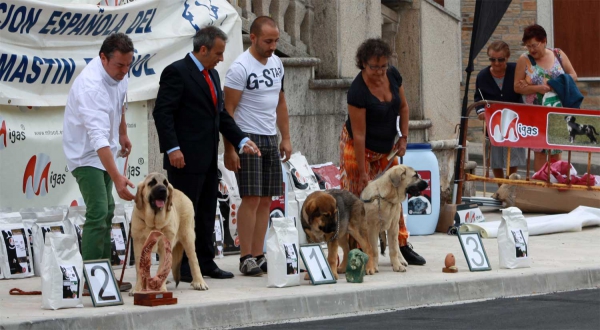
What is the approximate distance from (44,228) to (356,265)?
2495 millimetres

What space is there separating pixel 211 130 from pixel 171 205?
96cm

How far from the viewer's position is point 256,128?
9617 millimetres

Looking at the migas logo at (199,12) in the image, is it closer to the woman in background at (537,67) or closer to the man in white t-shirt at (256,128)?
the man in white t-shirt at (256,128)

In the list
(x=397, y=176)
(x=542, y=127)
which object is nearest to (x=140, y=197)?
(x=397, y=176)

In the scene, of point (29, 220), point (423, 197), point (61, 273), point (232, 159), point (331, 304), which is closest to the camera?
point (61, 273)

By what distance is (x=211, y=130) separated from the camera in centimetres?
923

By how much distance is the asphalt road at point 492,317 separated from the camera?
25.1ft

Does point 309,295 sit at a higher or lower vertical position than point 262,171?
lower

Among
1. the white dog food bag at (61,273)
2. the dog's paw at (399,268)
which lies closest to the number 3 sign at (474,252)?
the dog's paw at (399,268)

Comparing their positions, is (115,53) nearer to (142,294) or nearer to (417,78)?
(142,294)

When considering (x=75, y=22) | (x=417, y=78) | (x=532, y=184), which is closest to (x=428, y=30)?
(x=417, y=78)

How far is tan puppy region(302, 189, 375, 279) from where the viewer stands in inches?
362

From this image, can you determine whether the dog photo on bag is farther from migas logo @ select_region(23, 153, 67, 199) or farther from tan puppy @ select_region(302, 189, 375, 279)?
migas logo @ select_region(23, 153, 67, 199)

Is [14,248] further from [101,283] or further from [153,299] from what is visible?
[153,299]
